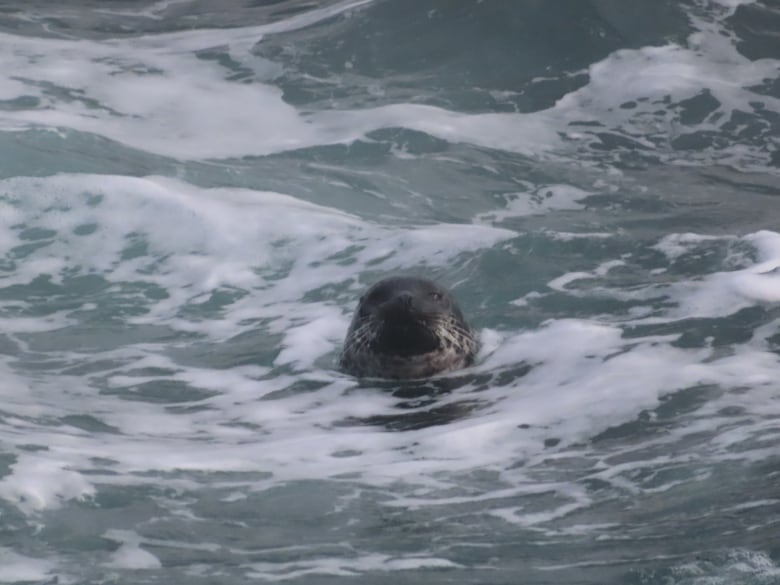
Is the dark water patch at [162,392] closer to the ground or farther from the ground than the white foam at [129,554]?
closer to the ground

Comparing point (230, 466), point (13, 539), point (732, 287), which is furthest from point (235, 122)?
point (13, 539)

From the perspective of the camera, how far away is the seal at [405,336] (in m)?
9.17

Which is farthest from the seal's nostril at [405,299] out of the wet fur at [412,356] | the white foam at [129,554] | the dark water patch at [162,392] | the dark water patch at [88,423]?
the white foam at [129,554]

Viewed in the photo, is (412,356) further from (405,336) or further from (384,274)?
(384,274)

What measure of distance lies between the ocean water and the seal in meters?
0.19

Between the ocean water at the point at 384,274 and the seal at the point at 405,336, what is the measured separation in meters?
0.19

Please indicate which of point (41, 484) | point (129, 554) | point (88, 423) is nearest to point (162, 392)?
point (88, 423)

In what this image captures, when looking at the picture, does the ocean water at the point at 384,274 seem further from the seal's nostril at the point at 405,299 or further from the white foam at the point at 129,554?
the seal's nostril at the point at 405,299

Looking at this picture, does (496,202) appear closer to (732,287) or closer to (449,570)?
(732,287)

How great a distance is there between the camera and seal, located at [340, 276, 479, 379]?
9.17 m

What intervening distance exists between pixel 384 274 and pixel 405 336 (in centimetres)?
215

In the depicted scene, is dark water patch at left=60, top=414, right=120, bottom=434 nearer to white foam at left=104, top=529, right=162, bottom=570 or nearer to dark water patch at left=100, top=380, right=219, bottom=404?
dark water patch at left=100, top=380, right=219, bottom=404

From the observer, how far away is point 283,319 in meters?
10.6

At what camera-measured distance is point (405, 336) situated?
920 centimetres
